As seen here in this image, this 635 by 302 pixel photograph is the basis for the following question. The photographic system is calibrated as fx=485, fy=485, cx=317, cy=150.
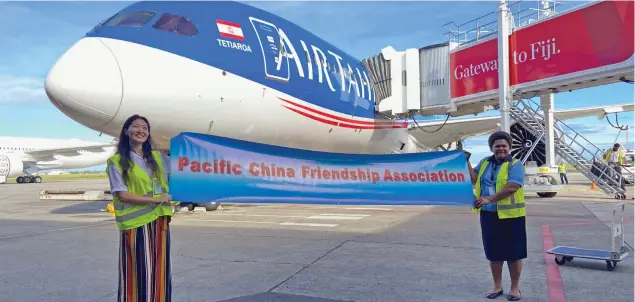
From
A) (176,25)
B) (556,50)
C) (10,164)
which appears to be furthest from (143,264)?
(10,164)

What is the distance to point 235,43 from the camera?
25.3 ft

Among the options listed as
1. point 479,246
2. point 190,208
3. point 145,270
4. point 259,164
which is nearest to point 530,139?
point 479,246

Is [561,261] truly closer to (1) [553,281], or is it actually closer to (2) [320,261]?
(1) [553,281]

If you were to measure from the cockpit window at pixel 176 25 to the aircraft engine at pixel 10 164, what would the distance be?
3454cm

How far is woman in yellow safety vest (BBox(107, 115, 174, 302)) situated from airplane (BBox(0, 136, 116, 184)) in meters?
36.7

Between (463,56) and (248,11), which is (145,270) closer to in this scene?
(248,11)

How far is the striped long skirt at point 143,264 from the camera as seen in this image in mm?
3145

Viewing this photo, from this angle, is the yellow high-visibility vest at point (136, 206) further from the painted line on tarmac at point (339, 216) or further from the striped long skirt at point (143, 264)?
the painted line on tarmac at point (339, 216)

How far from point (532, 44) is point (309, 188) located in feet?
26.7

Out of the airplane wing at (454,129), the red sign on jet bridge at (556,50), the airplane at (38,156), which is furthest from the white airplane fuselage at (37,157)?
the red sign on jet bridge at (556,50)

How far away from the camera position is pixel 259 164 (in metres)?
4.89

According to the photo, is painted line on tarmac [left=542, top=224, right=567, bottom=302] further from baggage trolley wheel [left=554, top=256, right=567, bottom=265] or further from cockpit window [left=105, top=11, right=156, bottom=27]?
cockpit window [left=105, top=11, right=156, bottom=27]

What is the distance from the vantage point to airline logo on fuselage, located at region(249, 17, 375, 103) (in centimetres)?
823

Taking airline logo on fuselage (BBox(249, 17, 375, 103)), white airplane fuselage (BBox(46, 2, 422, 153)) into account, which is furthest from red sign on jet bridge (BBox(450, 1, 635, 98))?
white airplane fuselage (BBox(46, 2, 422, 153))
